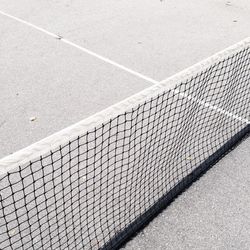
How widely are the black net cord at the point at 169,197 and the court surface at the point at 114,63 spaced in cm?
9

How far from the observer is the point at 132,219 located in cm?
463

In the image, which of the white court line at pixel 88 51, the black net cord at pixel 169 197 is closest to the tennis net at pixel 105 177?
the black net cord at pixel 169 197

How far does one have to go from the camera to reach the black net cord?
14.3 feet

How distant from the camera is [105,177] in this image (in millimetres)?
Answer: 5262

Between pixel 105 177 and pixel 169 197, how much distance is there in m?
0.92

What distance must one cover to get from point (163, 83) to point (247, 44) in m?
3.24

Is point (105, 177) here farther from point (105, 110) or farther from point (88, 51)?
point (88, 51)

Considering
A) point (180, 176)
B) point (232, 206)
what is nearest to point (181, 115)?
point (180, 176)

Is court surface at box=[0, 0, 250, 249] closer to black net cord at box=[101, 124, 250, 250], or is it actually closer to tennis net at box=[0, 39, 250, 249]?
black net cord at box=[101, 124, 250, 250]

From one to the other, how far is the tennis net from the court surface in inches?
11.1

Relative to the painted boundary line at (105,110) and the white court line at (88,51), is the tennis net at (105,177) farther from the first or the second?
the white court line at (88,51)

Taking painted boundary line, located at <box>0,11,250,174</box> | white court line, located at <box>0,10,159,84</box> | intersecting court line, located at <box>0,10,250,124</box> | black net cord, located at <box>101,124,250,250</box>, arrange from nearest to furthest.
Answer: black net cord, located at <box>101,124,250,250</box>, painted boundary line, located at <box>0,11,250,174</box>, intersecting court line, located at <box>0,10,250,124</box>, white court line, located at <box>0,10,159,84</box>

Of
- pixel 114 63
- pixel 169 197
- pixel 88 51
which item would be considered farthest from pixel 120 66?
pixel 169 197

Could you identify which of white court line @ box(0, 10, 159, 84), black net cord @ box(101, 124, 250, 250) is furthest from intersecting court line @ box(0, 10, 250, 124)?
black net cord @ box(101, 124, 250, 250)
